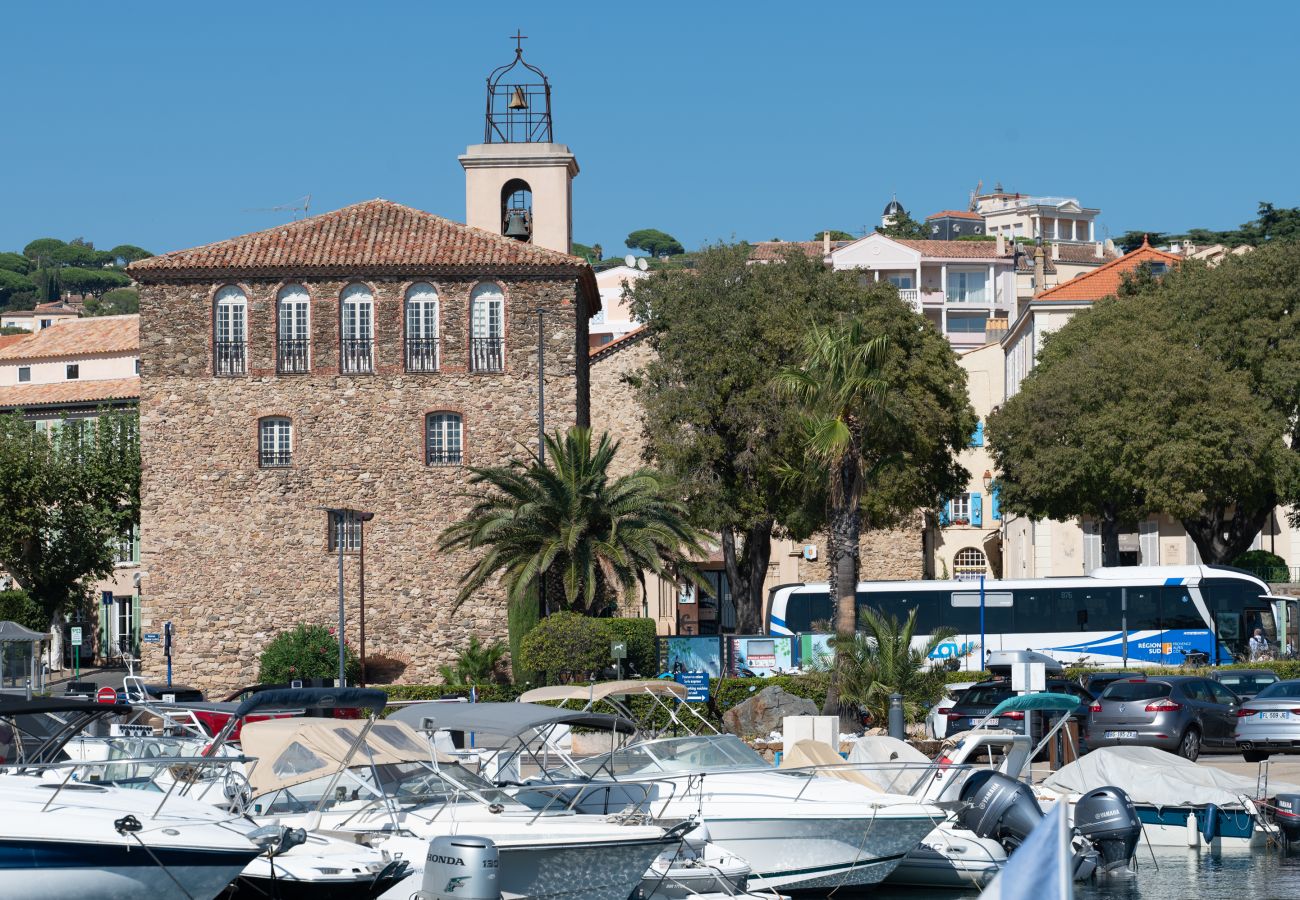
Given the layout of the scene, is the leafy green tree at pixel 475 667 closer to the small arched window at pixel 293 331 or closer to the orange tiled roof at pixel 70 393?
the small arched window at pixel 293 331

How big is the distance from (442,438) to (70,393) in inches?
1289

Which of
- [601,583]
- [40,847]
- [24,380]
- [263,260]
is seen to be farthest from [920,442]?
[24,380]

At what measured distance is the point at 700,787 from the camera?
18484mm

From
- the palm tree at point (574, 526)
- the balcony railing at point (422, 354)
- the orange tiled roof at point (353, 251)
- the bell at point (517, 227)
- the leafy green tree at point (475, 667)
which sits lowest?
the leafy green tree at point (475, 667)

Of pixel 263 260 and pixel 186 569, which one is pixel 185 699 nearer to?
pixel 186 569

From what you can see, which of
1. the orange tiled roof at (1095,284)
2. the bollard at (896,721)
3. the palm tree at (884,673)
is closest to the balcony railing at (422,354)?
the palm tree at (884,673)

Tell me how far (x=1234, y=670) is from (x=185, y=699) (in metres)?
21.7

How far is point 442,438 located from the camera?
48.1m

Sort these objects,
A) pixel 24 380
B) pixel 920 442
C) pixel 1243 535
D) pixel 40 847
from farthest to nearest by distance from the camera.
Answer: pixel 24 380 < pixel 1243 535 < pixel 920 442 < pixel 40 847

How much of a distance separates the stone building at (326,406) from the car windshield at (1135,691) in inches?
846

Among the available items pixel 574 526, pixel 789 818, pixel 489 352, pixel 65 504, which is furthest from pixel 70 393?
pixel 789 818

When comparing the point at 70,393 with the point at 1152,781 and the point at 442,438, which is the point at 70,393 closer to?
the point at 442,438

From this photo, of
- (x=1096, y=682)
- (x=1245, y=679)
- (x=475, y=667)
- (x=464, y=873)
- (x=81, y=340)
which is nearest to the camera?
(x=464, y=873)

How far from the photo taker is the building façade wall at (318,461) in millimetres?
47375
